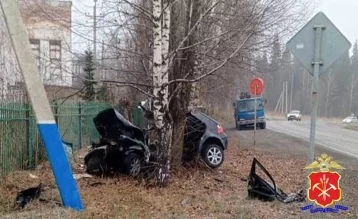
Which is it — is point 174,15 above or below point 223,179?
above

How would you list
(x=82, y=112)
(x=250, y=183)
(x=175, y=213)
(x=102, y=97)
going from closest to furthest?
(x=175, y=213) → (x=250, y=183) → (x=82, y=112) → (x=102, y=97)

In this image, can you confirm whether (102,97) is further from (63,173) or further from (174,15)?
(63,173)

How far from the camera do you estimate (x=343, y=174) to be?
40.0ft

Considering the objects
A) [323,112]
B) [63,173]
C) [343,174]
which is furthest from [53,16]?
[323,112]

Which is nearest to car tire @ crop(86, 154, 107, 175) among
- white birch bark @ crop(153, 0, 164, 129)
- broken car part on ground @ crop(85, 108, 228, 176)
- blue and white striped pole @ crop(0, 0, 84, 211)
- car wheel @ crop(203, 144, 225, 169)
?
broken car part on ground @ crop(85, 108, 228, 176)

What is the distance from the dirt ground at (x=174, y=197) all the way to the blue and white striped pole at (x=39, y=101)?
319mm

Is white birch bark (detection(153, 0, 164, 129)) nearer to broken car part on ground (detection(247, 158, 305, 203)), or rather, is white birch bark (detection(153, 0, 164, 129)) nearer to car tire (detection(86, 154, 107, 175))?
car tire (detection(86, 154, 107, 175))

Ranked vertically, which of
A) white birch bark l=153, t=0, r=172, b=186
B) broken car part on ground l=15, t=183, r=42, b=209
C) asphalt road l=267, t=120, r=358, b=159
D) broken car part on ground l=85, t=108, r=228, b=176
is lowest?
asphalt road l=267, t=120, r=358, b=159

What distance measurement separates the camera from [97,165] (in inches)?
400

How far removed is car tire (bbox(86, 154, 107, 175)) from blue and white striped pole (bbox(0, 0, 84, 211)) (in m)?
3.14

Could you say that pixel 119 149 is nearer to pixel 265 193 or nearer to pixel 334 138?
pixel 265 193

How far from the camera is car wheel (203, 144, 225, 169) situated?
38.2 feet

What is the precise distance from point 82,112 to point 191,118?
20.9 ft

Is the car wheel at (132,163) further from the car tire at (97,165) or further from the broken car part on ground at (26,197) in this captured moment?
the broken car part on ground at (26,197)
